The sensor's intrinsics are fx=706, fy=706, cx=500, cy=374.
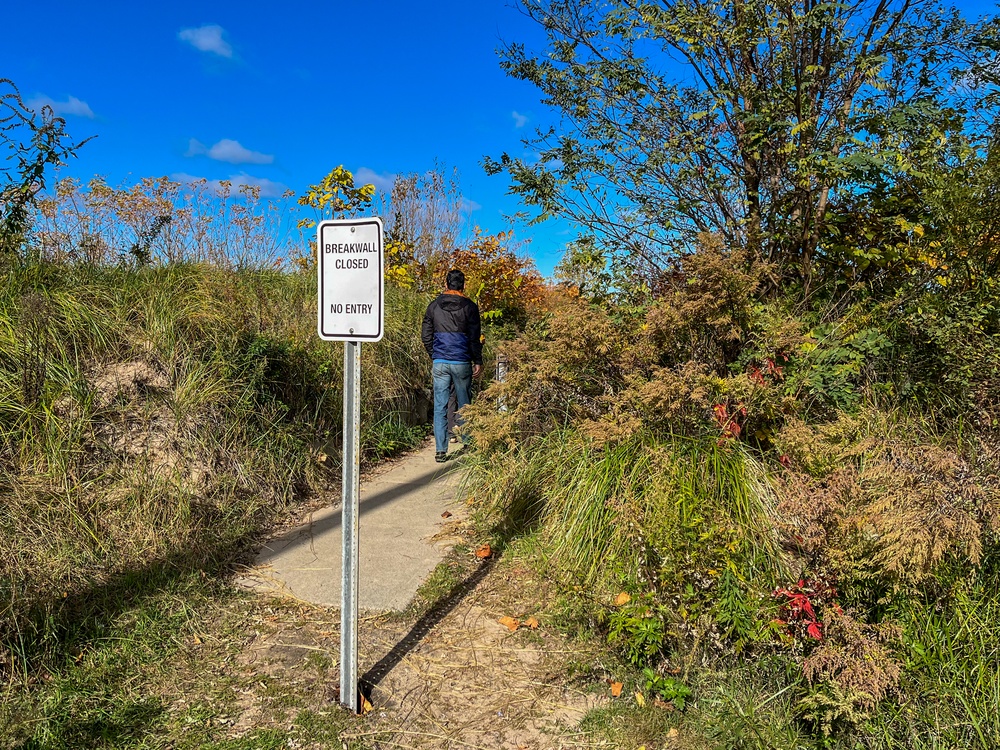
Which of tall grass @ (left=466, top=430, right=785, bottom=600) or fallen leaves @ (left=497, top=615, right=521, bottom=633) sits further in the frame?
fallen leaves @ (left=497, top=615, right=521, bottom=633)

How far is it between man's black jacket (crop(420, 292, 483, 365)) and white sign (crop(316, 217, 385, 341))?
4332mm

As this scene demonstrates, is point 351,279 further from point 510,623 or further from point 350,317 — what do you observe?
point 510,623

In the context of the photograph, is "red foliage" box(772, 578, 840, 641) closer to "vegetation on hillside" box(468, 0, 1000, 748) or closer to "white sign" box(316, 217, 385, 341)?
"vegetation on hillside" box(468, 0, 1000, 748)

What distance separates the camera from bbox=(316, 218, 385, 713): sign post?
3236mm

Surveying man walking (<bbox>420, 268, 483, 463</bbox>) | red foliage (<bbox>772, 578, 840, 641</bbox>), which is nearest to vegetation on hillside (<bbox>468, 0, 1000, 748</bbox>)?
red foliage (<bbox>772, 578, 840, 641</bbox>)

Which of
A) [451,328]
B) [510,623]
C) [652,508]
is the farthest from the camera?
[451,328]

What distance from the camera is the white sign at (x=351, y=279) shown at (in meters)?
3.23

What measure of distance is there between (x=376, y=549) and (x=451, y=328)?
3.08 m

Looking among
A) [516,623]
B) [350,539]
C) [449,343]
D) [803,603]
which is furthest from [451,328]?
→ [803,603]

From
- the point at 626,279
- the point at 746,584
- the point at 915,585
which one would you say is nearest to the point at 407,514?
the point at 626,279

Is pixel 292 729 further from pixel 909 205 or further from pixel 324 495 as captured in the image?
pixel 909 205

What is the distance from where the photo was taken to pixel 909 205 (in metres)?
4.79

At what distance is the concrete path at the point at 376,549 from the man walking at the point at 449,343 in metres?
0.95

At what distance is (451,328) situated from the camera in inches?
305
